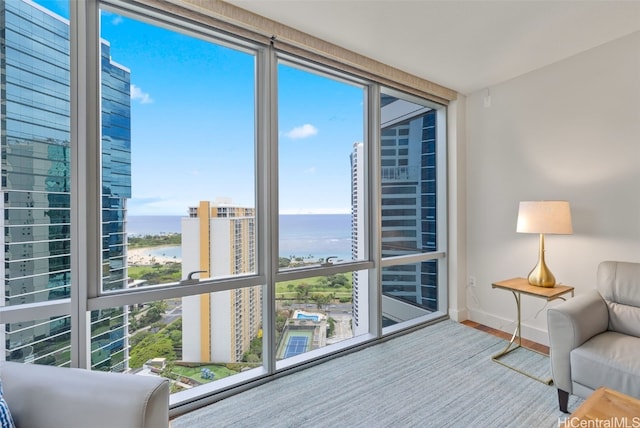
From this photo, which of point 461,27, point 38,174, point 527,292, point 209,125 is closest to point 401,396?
point 527,292

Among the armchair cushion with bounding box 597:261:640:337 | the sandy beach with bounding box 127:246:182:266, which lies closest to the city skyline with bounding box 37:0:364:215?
the sandy beach with bounding box 127:246:182:266

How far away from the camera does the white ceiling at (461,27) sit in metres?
1.94

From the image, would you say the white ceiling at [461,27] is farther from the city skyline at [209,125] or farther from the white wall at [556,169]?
the city skyline at [209,125]

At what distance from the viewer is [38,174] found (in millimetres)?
1569

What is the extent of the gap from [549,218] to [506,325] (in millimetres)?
1327

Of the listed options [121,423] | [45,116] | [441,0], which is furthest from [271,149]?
[121,423]

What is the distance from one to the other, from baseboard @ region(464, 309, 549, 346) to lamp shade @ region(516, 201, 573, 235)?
43.0 inches

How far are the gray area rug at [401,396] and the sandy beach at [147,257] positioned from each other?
0.94 meters

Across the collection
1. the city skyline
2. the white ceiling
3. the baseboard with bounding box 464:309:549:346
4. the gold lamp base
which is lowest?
the baseboard with bounding box 464:309:549:346

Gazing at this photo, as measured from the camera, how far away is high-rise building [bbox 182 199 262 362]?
2016mm

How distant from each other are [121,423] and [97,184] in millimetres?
1253

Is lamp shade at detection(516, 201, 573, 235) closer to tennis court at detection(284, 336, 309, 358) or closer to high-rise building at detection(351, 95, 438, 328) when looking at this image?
high-rise building at detection(351, 95, 438, 328)

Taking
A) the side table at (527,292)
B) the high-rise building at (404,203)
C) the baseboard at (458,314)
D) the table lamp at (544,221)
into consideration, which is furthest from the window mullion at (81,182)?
the baseboard at (458,314)

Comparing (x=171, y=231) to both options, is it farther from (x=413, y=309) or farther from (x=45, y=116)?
(x=413, y=309)
